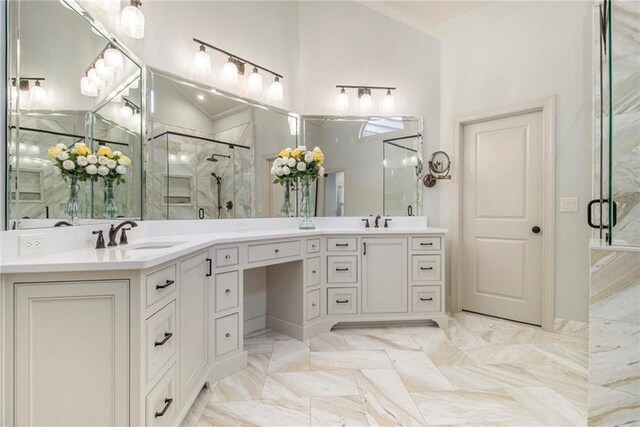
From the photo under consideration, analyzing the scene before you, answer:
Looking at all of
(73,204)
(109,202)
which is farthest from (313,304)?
(73,204)

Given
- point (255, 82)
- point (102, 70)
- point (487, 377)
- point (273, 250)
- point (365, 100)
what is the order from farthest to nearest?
point (365, 100)
point (255, 82)
point (273, 250)
point (487, 377)
point (102, 70)

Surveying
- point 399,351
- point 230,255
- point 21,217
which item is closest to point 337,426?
point 399,351

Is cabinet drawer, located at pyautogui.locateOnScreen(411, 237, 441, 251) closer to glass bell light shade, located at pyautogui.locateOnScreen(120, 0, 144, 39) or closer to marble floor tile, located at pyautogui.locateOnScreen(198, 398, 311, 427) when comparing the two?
marble floor tile, located at pyautogui.locateOnScreen(198, 398, 311, 427)

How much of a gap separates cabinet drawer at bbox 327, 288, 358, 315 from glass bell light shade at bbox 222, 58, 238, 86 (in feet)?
6.47

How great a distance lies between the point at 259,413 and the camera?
1547 mm

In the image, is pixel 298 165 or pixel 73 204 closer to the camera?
pixel 73 204

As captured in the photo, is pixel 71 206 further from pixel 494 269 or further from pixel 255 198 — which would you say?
pixel 494 269

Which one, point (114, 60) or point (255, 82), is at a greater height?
point (255, 82)

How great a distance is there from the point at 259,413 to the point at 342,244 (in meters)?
1.40

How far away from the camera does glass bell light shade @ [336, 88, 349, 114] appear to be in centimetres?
311

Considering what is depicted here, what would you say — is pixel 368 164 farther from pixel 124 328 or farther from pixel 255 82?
pixel 124 328

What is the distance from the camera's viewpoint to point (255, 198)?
8.79 feet

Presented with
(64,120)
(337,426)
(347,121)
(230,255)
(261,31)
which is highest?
(261,31)

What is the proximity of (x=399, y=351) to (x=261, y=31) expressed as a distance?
3.01m
